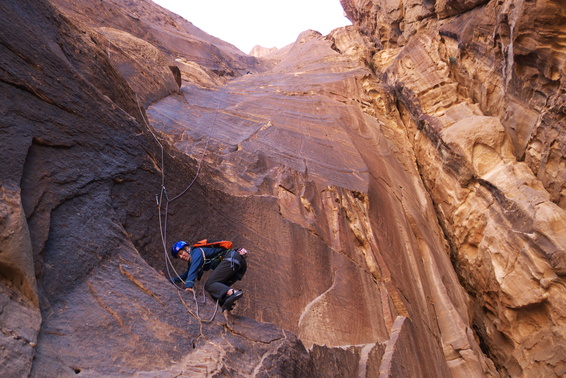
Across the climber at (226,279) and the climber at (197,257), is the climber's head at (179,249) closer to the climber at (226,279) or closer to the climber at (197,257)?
the climber at (197,257)

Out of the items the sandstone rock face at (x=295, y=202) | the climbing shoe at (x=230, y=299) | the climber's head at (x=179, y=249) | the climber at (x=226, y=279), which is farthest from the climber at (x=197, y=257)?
the climbing shoe at (x=230, y=299)

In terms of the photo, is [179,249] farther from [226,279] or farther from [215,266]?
[226,279]

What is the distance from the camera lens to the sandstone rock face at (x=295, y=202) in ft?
15.4

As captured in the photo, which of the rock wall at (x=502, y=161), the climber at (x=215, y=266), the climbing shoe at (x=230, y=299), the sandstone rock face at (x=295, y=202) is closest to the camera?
the sandstone rock face at (x=295, y=202)

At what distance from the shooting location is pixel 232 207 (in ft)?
27.9

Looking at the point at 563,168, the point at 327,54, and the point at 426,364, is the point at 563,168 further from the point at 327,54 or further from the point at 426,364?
the point at 327,54

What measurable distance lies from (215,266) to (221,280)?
0.29 metres

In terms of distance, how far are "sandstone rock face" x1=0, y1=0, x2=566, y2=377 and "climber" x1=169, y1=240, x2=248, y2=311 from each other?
0.84ft

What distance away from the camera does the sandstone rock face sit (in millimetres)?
4684

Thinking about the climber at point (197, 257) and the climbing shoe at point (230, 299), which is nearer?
the climbing shoe at point (230, 299)

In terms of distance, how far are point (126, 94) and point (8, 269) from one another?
5205 millimetres

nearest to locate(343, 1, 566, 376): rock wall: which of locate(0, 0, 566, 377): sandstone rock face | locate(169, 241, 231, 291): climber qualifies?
locate(0, 0, 566, 377): sandstone rock face

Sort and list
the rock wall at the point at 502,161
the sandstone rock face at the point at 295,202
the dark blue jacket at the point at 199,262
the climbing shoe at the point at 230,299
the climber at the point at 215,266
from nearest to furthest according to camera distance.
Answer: the sandstone rock face at the point at 295,202
the climbing shoe at the point at 230,299
the climber at the point at 215,266
the dark blue jacket at the point at 199,262
the rock wall at the point at 502,161

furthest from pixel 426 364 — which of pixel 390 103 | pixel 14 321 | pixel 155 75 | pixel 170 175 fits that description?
pixel 390 103
